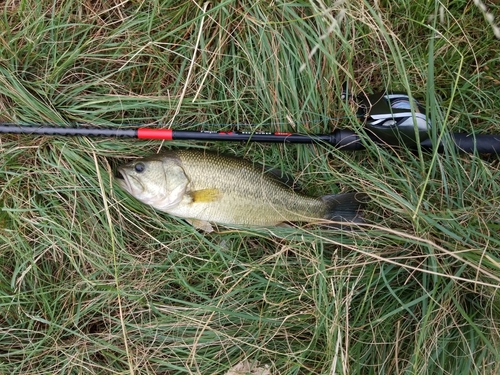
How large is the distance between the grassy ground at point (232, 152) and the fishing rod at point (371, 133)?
10cm

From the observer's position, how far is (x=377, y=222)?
267cm

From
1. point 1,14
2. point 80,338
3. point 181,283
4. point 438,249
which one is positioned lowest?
point 80,338

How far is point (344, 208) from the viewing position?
2.63 meters

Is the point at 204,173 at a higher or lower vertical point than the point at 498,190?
higher

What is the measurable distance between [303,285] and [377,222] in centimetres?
63

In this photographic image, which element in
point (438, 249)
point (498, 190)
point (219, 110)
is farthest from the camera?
point (219, 110)

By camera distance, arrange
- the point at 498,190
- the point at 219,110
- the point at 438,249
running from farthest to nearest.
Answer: the point at 219,110 → the point at 498,190 → the point at 438,249

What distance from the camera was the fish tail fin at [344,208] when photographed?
2.62m

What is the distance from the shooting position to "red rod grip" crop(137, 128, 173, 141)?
2490 mm

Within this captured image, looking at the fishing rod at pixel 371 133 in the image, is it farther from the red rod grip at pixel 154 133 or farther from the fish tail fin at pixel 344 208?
the fish tail fin at pixel 344 208

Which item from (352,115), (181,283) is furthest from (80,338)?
(352,115)

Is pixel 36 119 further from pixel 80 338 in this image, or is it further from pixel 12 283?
pixel 80 338

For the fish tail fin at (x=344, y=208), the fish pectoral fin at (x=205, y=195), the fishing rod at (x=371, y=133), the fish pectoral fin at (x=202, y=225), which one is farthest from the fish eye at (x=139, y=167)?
the fish tail fin at (x=344, y=208)

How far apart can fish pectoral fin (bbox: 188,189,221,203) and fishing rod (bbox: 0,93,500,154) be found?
31 cm
